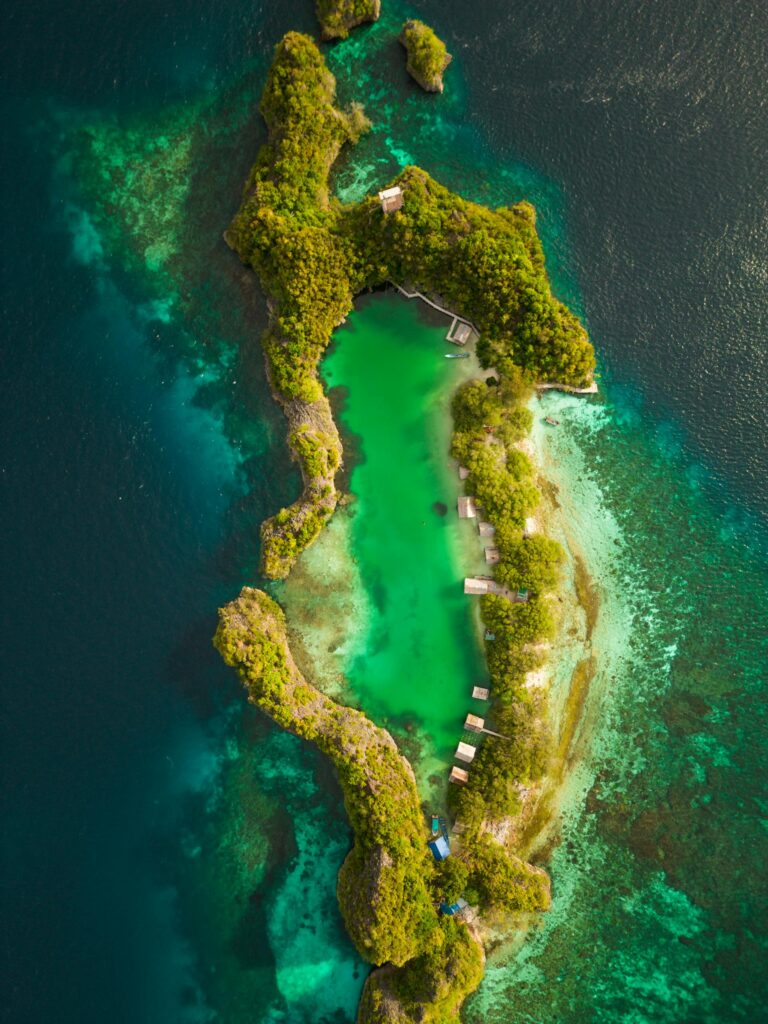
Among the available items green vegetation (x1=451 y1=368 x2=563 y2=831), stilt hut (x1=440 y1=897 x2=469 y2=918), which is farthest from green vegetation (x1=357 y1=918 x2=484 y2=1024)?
green vegetation (x1=451 y1=368 x2=563 y2=831)

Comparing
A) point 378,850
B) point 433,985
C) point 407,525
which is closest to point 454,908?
point 433,985

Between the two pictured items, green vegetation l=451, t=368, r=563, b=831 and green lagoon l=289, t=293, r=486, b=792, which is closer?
green vegetation l=451, t=368, r=563, b=831

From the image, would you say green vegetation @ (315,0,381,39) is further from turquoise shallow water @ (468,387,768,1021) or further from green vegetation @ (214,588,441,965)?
green vegetation @ (214,588,441,965)

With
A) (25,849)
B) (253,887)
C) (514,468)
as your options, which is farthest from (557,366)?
(25,849)

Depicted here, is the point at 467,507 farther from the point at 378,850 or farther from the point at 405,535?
the point at 378,850

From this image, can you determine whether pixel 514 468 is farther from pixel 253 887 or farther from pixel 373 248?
pixel 253 887
